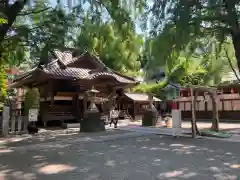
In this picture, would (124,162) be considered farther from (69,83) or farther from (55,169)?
(69,83)

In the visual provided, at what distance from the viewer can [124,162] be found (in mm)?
6465

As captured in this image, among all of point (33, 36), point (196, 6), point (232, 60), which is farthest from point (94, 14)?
point (232, 60)

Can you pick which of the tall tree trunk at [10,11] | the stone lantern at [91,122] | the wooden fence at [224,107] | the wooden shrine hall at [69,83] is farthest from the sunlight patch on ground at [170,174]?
the wooden fence at [224,107]

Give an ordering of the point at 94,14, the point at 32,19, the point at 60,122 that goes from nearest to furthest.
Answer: the point at 94,14 < the point at 32,19 < the point at 60,122

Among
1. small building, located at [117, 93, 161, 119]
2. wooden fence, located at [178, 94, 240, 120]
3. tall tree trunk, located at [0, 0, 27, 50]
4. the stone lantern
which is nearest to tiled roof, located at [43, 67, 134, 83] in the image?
the stone lantern

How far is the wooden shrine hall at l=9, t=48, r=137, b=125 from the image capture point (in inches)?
681

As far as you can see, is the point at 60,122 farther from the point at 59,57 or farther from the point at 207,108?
the point at 207,108

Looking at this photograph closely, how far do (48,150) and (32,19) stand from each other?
5.84 meters

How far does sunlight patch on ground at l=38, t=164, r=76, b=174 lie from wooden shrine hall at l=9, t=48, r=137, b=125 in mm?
10618

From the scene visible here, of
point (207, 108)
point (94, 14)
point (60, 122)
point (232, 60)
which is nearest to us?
point (94, 14)

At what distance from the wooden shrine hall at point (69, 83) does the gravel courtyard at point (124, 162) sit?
8.83 m

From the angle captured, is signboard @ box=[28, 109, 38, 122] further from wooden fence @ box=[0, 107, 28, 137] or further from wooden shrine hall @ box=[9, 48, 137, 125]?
wooden shrine hall @ box=[9, 48, 137, 125]

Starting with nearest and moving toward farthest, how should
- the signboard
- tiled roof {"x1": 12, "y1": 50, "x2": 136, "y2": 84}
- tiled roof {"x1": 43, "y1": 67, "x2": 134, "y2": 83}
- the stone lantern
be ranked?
the signboard < the stone lantern < tiled roof {"x1": 43, "y1": 67, "x2": 134, "y2": 83} < tiled roof {"x1": 12, "y1": 50, "x2": 136, "y2": 84}

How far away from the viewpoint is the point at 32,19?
1124 centimetres
